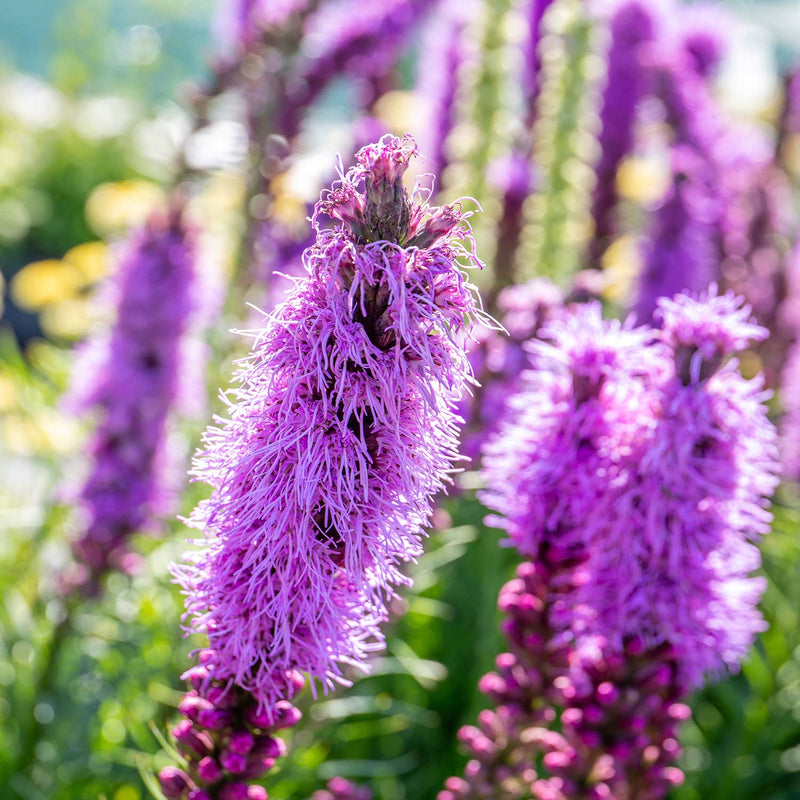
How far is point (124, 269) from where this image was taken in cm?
279

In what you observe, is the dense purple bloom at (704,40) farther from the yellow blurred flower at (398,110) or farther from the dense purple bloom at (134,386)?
the dense purple bloom at (134,386)

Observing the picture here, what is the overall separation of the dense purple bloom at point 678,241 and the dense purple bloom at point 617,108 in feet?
1.19

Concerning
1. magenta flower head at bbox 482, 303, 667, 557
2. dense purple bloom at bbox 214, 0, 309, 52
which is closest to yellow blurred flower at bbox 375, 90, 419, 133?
dense purple bloom at bbox 214, 0, 309, 52

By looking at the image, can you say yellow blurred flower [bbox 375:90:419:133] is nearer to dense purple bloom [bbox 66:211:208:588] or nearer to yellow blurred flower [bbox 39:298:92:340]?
yellow blurred flower [bbox 39:298:92:340]

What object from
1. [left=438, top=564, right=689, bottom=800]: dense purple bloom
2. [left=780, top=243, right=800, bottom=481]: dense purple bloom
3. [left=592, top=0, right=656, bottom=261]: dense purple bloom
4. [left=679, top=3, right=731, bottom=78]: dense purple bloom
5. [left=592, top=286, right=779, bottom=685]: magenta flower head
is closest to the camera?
[left=592, top=286, right=779, bottom=685]: magenta flower head

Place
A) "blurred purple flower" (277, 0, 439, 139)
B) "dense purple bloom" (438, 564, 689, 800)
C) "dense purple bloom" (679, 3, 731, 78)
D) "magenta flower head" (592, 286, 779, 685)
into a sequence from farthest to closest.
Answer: "dense purple bloom" (679, 3, 731, 78)
"blurred purple flower" (277, 0, 439, 139)
"dense purple bloom" (438, 564, 689, 800)
"magenta flower head" (592, 286, 779, 685)

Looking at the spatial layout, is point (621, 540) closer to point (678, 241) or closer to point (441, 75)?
point (678, 241)

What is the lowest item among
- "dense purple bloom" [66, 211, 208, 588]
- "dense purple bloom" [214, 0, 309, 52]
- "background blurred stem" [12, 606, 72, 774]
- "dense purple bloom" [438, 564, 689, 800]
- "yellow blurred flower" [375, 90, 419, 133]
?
"background blurred stem" [12, 606, 72, 774]

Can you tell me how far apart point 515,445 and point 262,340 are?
25.8 inches

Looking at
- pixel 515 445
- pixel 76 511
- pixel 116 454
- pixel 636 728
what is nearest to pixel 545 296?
pixel 515 445

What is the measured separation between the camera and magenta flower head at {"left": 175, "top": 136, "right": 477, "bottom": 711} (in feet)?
3.93

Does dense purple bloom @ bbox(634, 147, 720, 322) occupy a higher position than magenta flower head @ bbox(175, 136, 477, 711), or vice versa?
dense purple bloom @ bbox(634, 147, 720, 322)

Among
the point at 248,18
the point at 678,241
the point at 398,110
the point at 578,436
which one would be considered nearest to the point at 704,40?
the point at 678,241

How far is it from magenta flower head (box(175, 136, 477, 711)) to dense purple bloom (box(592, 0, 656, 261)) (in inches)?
103
